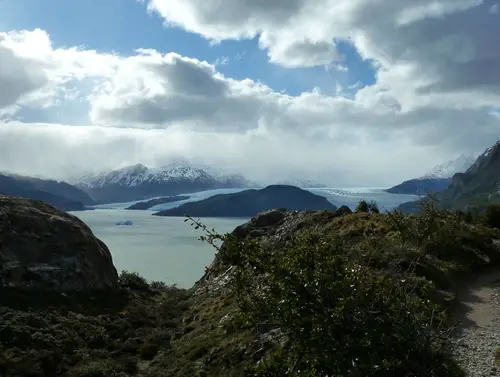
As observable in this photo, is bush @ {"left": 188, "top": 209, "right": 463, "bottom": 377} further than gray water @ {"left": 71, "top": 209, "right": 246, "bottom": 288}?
No

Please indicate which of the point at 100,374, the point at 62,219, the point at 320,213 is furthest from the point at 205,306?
the point at 320,213

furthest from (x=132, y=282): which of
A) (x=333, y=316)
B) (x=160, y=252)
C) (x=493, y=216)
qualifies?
(x=160, y=252)

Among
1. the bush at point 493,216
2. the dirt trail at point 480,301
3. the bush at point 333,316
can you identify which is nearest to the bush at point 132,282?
the dirt trail at point 480,301

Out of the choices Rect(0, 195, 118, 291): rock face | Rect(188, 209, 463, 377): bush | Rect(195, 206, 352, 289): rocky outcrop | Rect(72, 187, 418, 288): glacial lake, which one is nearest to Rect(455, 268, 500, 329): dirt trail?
Rect(188, 209, 463, 377): bush

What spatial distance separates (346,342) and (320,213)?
42803 mm

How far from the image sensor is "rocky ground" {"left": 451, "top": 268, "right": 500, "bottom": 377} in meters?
12.9

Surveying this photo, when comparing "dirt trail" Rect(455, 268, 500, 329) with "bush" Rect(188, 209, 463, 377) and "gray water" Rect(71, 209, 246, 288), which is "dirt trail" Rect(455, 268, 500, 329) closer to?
"bush" Rect(188, 209, 463, 377)

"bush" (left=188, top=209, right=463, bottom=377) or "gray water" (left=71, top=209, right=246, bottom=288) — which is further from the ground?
"bush" (left=188, top=209, right=463, bottom=377)

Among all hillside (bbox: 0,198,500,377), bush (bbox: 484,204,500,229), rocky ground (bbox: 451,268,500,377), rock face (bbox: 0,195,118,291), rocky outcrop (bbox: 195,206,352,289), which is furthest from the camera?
rocky outcrop (bbox: 195,206,352,289)

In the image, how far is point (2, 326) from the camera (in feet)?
80.7

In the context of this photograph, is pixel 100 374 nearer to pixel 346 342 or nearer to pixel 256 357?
pixel 256 357

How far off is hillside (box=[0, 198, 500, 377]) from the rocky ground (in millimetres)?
254

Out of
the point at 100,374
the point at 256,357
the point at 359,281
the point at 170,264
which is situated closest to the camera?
the point at 359,281

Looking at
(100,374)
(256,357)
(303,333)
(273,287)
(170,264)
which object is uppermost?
(273,287)
